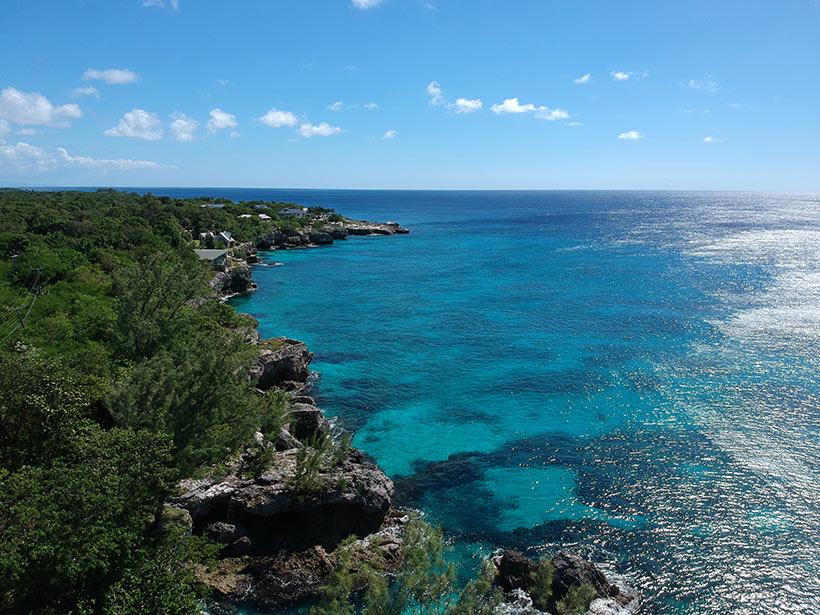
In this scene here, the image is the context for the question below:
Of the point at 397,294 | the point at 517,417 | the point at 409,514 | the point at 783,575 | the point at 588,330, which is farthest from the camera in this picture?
Result: the point at 397,294

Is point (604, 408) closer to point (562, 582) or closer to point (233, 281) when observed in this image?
point (562, 582)

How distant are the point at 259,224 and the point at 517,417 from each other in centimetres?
10482

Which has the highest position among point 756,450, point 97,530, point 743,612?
point 97,530

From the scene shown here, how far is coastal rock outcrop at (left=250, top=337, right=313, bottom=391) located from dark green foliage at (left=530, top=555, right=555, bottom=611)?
2649cm

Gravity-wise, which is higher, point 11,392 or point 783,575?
point 11,392

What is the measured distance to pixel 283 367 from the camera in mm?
43156

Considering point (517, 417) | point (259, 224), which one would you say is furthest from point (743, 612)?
point (259, 224)

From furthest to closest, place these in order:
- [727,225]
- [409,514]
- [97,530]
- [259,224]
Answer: [727,225]
[259,224]
[409,514]
[97,530]

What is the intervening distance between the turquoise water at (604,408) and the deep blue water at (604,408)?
0.14m

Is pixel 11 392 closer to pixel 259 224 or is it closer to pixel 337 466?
pixel 337 466

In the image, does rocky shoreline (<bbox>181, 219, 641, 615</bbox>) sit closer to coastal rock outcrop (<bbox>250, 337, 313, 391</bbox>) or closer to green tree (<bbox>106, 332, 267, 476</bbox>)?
green tree (<bbox>106, 332, 267, 476</bbox>)

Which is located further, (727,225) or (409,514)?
(727,225)

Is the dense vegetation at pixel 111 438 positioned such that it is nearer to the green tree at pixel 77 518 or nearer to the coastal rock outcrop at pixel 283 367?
the green tree at pixel 77 518

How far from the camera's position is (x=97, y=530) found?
50.7 feet
